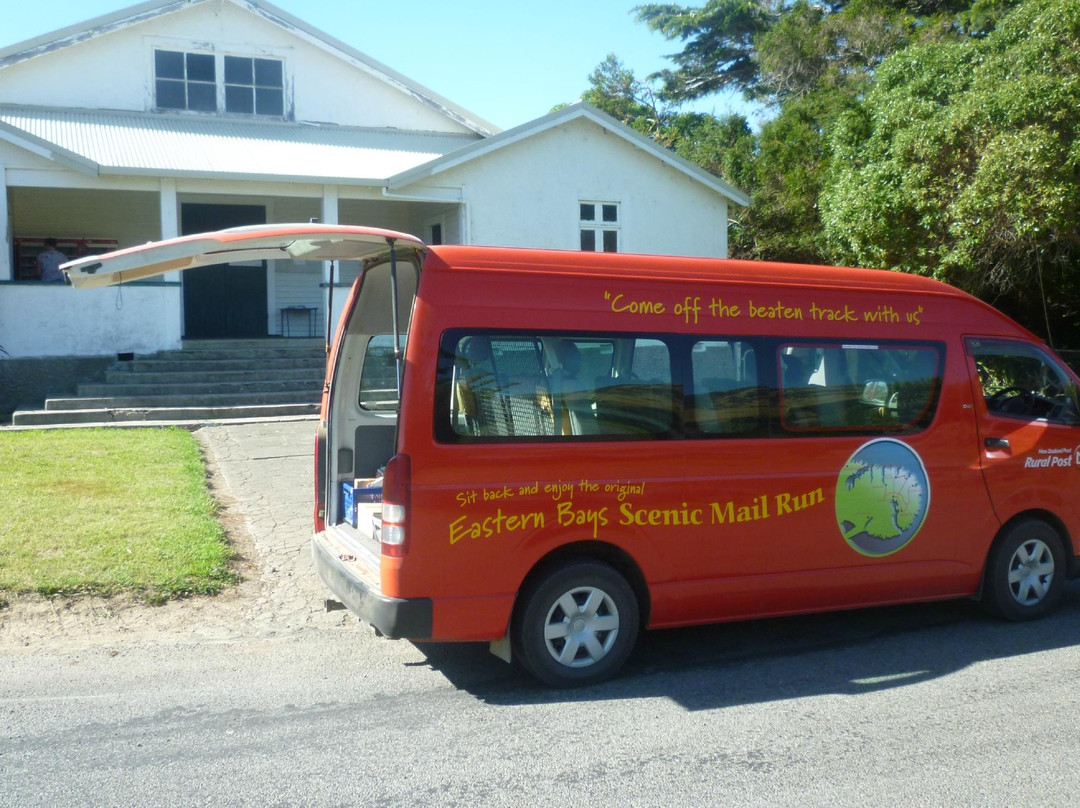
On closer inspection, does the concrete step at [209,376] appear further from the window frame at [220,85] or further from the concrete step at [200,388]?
the window frame at [220,85]

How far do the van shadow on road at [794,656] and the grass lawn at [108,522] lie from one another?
6.85ft

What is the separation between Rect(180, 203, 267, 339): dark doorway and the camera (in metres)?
18.6

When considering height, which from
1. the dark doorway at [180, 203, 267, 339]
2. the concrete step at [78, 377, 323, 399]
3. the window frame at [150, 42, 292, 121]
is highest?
the window frame at [150, 42, 292, 121]

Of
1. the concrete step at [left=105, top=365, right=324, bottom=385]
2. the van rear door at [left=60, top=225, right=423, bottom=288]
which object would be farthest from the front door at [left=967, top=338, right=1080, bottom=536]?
the concrete step at [left=105, top=365, right=324, bottom=385]

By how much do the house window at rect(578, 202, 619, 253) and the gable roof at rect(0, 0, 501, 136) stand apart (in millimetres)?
3707

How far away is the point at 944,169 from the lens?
13.5m

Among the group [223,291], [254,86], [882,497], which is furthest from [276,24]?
[882,497]

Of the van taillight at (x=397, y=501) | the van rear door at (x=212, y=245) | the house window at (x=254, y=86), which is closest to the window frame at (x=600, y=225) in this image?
the house window at (x=254, y=86)

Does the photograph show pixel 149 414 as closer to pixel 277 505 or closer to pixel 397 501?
pixel 277 505

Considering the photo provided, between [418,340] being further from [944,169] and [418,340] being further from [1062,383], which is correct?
[944,169]

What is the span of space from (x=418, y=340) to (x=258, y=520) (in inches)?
171

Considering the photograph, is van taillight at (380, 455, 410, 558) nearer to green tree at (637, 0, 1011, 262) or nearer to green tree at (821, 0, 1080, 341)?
green tree at (821, 0, 1080, 341)

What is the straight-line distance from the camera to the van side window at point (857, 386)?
18.8ft

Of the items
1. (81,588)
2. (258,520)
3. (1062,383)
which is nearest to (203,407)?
(258,520)
